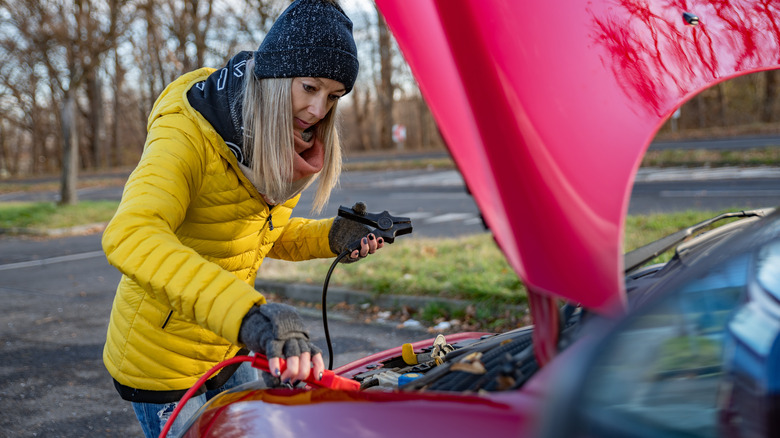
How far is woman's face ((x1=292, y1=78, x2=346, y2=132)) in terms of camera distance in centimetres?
212

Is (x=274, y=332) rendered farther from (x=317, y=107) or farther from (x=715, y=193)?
(x=715, y=193)

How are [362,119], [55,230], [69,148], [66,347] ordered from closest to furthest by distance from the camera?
[66,347]
[55,230]
[69,148]
[362,119]

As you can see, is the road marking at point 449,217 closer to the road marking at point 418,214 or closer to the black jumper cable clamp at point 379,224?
the road marking at point 418,214

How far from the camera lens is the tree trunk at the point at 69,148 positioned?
1480 cm

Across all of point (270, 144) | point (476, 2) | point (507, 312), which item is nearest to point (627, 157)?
point (476, 2)

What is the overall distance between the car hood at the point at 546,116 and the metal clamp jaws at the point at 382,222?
102 centimetres

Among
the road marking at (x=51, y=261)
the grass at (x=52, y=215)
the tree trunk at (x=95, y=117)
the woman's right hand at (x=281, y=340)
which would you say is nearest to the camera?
the woman's right hand at (x=281, y=340)

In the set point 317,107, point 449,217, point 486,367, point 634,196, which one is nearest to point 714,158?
point 634,196

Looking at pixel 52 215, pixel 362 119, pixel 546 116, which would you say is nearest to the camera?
pixel 546 116

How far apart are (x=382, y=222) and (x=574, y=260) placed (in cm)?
123

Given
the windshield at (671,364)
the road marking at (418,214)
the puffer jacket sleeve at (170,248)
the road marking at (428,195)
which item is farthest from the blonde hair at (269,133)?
the road marking at (428,195)

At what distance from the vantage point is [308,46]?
208cm

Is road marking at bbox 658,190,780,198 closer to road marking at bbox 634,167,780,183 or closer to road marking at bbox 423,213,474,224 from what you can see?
road marking at bbox 634,167,780,183

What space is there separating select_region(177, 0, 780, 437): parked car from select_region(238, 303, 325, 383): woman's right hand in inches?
2.8
